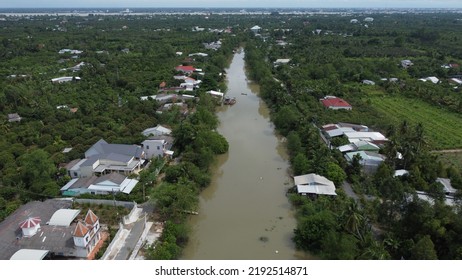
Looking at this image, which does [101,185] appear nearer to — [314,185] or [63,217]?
[63,217]

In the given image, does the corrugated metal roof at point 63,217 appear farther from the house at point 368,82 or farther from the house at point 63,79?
the house at point 368,82

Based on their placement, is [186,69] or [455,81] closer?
[455,81]

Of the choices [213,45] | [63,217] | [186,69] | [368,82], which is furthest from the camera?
[213,45]

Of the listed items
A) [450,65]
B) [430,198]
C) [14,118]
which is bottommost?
[450,65]

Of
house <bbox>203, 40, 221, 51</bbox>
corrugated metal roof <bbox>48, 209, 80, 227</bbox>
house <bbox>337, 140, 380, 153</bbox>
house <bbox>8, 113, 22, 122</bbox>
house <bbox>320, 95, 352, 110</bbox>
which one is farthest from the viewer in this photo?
house <bbox>203, 40, 221, 51</bbox>

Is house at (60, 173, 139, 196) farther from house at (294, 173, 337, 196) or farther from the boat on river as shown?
the boat on river

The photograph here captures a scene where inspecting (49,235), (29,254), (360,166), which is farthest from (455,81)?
(29,254)

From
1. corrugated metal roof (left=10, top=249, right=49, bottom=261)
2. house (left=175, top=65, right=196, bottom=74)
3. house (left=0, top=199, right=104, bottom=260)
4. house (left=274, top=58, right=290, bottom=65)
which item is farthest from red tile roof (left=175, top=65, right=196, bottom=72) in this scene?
corrugated metal roof (left=10, top=249, right=49, bottom=261)
